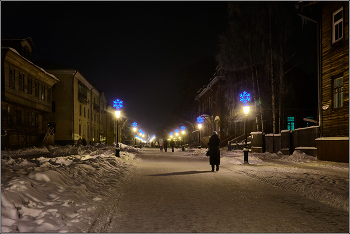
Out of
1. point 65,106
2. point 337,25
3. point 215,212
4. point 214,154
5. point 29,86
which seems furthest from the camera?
point 65,106

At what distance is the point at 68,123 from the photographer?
47.4 metres

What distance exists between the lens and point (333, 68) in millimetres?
18969

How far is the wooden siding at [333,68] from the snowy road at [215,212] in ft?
32.5

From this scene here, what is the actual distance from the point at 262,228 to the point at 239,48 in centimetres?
2668

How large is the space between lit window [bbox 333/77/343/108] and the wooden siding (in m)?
0.19

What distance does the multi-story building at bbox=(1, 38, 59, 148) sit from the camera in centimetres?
3011

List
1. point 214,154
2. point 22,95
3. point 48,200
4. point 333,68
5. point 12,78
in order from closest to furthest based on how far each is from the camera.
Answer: point 48,200 < point 214,154 < point 333,68 < point 12,78 < point 22,95

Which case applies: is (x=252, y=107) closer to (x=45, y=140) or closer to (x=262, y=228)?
(x=45, y=140)

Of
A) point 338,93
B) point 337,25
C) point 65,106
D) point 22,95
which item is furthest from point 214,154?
point 65,106

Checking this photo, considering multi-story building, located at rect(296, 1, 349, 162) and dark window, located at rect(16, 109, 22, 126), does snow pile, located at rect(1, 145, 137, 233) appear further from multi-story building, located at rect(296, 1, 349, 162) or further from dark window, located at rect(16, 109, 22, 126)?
dark window, located at rect(16, 109, 22, 126)

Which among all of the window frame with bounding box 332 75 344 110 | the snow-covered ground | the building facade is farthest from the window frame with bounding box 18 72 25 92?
the window frame with bounding box 332 75 344 110

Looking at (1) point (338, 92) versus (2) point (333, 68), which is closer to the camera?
(1) point (338, 92)

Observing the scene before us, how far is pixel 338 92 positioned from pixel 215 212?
1472 centimetres

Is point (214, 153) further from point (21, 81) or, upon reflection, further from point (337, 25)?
point (21, 81)
